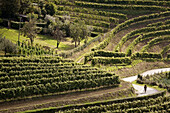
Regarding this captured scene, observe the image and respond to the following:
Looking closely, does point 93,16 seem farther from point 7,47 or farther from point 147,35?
point 7,47

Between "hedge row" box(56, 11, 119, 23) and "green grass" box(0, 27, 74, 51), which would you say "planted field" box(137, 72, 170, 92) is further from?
"hedge row" box(56, 11, 119, 23)

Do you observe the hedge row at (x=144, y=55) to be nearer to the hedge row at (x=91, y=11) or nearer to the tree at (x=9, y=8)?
the hedge row at (x=91, y=11)

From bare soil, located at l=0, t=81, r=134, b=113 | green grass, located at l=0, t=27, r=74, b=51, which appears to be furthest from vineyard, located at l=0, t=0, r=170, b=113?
green grass, located at l=0, t=27, r=74, b=51

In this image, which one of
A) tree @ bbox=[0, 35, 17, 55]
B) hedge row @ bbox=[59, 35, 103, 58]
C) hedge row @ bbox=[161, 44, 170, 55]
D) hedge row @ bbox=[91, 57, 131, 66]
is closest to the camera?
tree @ bbox=[0, 35, 17, 55]

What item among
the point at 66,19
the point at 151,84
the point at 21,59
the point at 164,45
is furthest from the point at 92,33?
the point at 21,59

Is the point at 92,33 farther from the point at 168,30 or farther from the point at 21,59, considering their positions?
the point at 21,59

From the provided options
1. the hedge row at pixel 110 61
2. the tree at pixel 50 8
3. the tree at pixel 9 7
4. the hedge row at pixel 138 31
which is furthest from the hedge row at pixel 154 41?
the tree at pixel 9 7

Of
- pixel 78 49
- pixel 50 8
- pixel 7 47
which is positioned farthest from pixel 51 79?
pixel 50 8

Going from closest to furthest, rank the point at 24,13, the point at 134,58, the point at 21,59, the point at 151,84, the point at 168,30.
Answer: the point at 21,59 < the point at 151,84 < the point at 134,58 < the point at 24,13 < the point at 168,30
